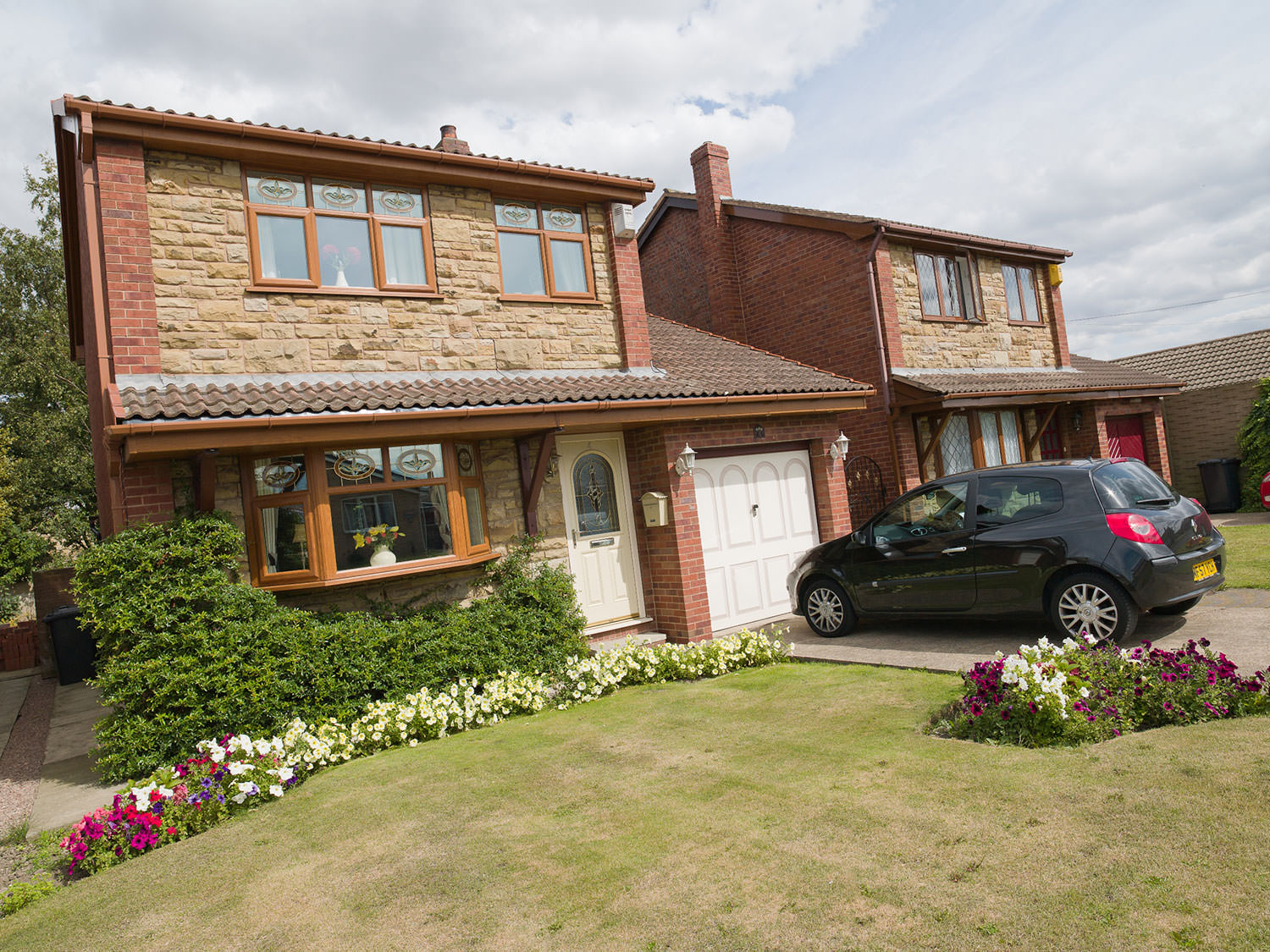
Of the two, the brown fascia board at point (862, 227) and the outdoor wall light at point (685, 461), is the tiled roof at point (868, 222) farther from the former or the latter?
the outdoor wall light at point (685, 461)

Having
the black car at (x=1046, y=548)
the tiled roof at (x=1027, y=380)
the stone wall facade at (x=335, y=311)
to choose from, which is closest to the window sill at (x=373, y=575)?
the stone wall facade at (x=335, y=311)

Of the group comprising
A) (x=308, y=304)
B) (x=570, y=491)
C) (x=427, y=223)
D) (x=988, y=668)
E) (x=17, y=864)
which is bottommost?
(x=17, y=864)

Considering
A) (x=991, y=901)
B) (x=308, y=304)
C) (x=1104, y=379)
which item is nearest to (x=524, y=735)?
(x=991, y=901)

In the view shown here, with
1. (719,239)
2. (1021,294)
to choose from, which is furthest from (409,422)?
(1021,294)

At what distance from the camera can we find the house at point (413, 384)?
6.93 m

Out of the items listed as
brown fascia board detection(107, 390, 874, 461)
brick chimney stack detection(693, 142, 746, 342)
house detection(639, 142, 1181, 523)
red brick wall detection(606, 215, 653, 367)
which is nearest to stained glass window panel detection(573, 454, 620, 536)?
brown fascia board detection(107, 390, 874, 461)

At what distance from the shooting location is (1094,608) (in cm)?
671

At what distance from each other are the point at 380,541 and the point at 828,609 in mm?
4903

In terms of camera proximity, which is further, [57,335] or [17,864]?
[57,335]

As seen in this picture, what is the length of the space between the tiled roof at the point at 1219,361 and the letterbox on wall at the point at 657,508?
16.1 m

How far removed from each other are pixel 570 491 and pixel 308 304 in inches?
133

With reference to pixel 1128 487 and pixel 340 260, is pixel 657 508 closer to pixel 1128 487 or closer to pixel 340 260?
pixel 340 260

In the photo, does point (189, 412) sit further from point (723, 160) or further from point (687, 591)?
point (723, 160)

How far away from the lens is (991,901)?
300 centimetres
